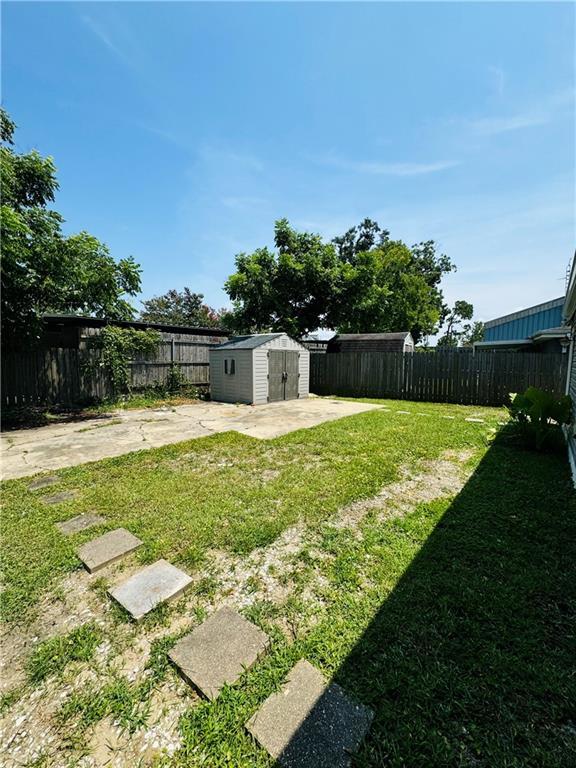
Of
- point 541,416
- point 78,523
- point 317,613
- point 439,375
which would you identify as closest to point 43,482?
point 78,523

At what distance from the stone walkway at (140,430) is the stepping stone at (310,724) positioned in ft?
12.8

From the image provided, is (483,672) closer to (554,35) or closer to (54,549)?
(54,549)

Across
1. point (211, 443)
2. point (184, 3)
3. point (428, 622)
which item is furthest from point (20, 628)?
point (184, 3)

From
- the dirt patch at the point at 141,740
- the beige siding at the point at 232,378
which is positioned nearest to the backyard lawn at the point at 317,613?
the dirt patch at the point at 141,740

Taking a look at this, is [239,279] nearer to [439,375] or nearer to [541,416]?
[439,375]

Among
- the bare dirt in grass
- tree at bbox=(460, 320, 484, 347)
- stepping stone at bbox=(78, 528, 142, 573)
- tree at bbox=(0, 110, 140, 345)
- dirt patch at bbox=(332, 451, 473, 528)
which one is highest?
tree at bbox=(460, 320, 484, 347)

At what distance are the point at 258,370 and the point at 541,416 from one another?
21.6 feet

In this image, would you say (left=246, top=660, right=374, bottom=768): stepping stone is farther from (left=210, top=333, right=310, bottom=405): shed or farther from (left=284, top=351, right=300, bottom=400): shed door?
(left=284, top=351, right=300, bottom=400): shed door

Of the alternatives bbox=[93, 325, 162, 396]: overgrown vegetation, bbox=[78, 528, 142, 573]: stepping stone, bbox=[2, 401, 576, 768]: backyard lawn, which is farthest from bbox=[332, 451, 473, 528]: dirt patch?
bbox=[93, 325, 162, 396]: overgrown vegetation

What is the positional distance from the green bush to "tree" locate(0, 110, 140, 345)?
8.30 metres

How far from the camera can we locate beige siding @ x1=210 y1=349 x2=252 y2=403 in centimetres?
916

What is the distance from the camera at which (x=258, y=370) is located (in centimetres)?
918

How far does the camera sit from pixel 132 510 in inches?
111

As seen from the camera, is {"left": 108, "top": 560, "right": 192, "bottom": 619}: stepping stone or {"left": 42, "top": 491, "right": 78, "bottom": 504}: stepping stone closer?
{"left": 108, "top": 560, "right": 192, "bottom": 619}: stepping stone
